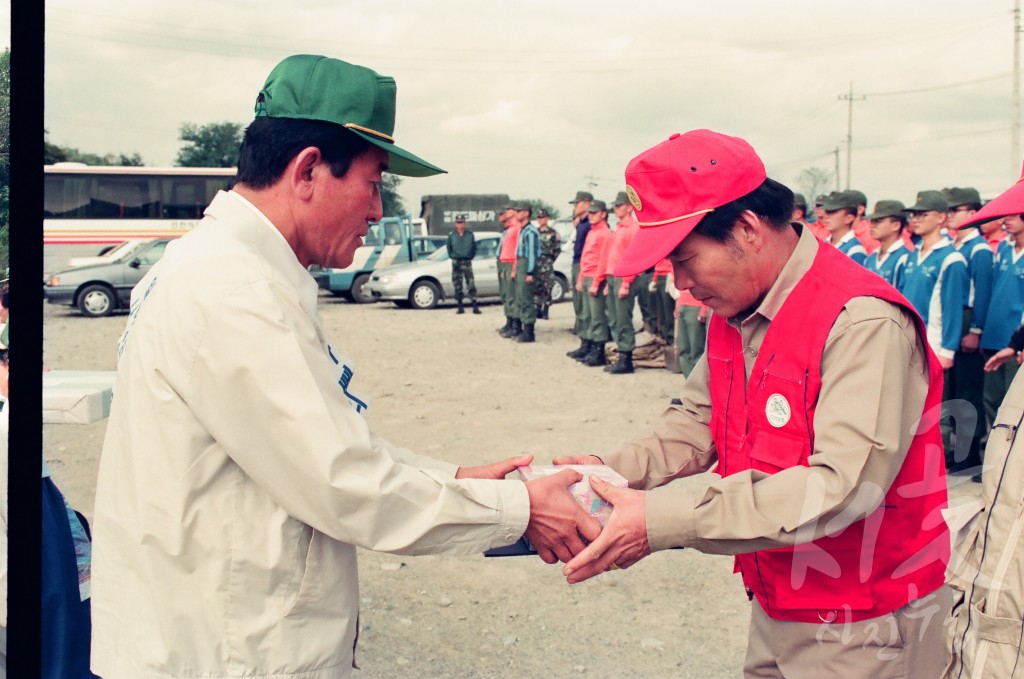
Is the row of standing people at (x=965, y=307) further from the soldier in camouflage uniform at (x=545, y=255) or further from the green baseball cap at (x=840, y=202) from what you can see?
the soldier in camouflage uniform at (x=545, y=255)

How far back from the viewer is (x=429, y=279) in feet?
66.1

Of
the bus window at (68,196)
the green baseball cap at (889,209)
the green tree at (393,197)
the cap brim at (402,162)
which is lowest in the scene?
the cap brim at (402,162)

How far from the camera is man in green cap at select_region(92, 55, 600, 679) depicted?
5.27ft

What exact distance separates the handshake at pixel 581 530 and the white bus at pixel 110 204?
70.7 feet

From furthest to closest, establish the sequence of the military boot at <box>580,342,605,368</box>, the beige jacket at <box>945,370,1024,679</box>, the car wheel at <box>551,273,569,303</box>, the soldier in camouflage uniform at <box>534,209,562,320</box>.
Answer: the car wheel at <box>551,273,569,303</box>
the soldier in camouflage uniform at <box>534,209,562,320</box>
the military boot at <box>580,342,605,368</box>
the beige jacket at <box>945,370,1024,679</box>

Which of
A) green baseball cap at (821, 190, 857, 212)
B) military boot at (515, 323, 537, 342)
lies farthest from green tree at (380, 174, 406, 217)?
green baseball cap at (821, 190, 857, 212)

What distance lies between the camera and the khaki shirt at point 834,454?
1841mm

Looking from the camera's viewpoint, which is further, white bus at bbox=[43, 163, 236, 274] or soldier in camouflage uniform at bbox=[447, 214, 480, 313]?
white bus at bbox=[43, 163, 236, 274]

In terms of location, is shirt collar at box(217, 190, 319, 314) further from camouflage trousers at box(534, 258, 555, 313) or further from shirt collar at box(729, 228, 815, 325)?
camouflage trousers at box(534, 258, 555, 313)

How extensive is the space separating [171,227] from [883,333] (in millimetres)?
22836

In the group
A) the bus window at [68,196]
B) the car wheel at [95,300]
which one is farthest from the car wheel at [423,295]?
the bus window at [68,196]

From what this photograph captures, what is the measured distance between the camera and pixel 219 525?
1.64 meters

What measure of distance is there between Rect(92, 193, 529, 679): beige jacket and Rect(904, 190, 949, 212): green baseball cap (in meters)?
7.18

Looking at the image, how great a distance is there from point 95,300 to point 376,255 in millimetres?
6108
